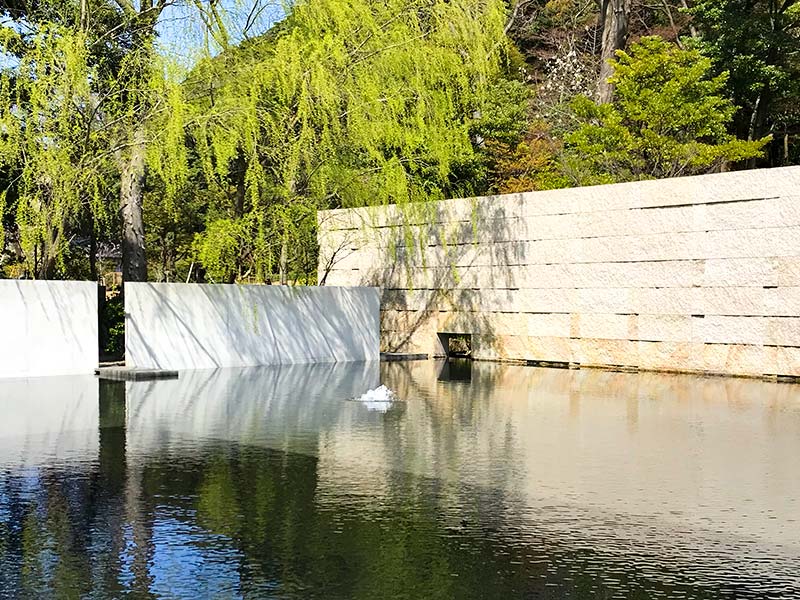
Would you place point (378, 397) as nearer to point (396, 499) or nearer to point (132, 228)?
point (396, 499)

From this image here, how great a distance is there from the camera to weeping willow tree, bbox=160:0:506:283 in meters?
13.5

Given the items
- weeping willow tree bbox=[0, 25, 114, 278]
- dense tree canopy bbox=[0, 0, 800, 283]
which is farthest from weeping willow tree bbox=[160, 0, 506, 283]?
weeping willow tree bbox=[0, 25, 114, 278]

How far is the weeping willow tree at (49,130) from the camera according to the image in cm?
1256

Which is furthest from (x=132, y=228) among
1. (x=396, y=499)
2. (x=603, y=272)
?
(x=396, y=499)

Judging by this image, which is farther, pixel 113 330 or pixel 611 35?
pixel 611 35

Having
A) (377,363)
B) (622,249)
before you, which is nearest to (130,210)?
(377,363)

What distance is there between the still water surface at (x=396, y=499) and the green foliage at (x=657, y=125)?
1058cm

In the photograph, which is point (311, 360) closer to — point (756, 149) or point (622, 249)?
point (622, 249)

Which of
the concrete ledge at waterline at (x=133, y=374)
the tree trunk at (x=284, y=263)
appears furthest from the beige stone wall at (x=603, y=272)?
the concrete ledge at waterline at (x=133, y=374)

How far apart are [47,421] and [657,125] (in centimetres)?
1487

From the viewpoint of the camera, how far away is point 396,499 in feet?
18.3

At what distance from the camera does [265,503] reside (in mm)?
5410

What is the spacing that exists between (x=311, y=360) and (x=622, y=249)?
5450 mm

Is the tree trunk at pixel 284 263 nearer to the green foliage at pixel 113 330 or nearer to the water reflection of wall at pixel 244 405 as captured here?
the water reflection of wall at pixel 244 405
